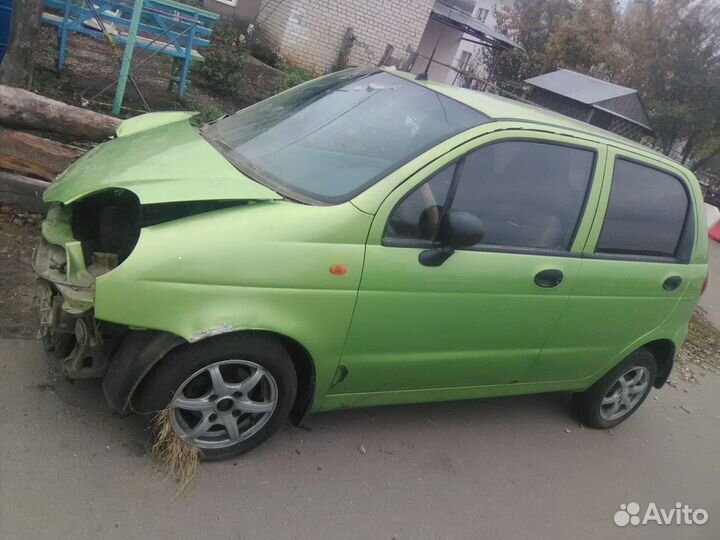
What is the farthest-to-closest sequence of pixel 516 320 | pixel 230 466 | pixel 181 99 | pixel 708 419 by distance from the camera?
pixel 181 99 < pixel 708 419 < pixel 516 320 < pixel 230 466

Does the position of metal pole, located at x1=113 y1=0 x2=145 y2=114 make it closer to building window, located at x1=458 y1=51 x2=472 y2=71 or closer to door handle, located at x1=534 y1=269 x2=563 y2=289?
door handle, located at x1=534 y1=269 x2=563 y2=289

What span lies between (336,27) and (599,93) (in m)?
6.48

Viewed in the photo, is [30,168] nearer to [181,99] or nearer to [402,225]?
[402,225]

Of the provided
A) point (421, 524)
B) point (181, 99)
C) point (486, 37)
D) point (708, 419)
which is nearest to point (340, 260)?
point (421, 524)

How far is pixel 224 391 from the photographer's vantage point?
3014 millimetres

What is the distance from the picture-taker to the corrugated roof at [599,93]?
1069 centimetres

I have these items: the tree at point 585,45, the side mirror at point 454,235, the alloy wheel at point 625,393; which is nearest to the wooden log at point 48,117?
the side mirror at point 454,235

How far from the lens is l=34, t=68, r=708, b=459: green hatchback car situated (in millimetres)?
2840

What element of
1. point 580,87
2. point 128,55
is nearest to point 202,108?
point 128,55

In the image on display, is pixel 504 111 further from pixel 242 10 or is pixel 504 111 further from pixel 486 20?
pixel 486 20

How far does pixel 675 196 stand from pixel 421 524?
2650 millimetres

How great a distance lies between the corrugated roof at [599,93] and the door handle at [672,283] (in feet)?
22.6

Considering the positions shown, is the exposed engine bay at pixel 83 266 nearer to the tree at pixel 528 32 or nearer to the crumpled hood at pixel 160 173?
the crumpled hood at pixel 160 173

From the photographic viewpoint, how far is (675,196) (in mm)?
4301
